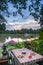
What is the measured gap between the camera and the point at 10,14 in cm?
364

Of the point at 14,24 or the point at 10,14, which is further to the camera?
the point at 14,24

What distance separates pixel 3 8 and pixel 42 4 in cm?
79

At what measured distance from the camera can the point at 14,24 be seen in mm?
4520

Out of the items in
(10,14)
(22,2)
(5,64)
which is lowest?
(5,64)

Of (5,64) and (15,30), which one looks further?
(15,30)

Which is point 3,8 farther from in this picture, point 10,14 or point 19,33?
point 19,33

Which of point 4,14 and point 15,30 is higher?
point 4,14

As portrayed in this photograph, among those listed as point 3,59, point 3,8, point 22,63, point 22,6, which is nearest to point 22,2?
point 22,6

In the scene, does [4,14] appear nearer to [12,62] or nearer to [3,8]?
[3,8]

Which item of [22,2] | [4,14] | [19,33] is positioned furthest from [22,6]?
[19,33]

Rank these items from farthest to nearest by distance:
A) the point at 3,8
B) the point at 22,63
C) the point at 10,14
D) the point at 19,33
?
1. the point at 19,33
2. the point at 10,14
3. the point at 3,8
4. the point at 22,63

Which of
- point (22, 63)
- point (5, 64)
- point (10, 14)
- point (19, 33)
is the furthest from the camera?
point (19, 33)

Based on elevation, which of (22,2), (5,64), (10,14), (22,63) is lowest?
(5,64)

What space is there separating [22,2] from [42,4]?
1.49ft
